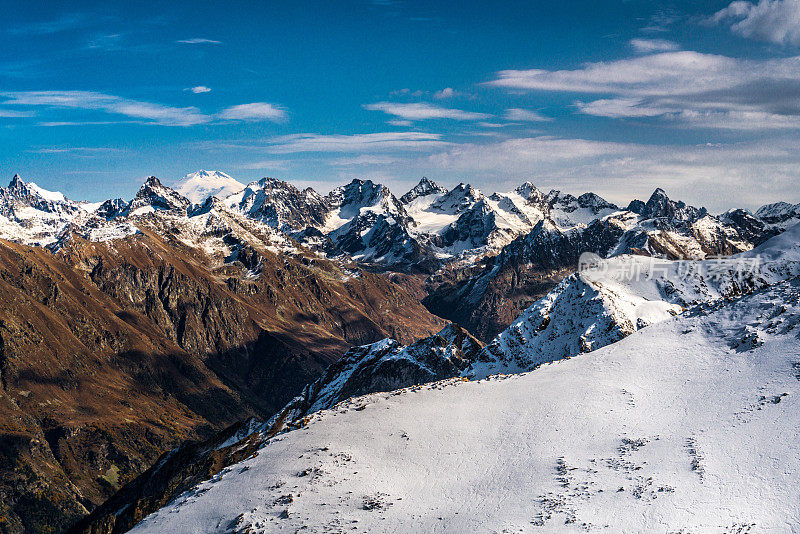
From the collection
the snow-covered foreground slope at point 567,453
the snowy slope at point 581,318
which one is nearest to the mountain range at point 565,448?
the snow-covered foreground slope at point 567,453

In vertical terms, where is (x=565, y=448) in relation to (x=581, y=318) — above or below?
→ above

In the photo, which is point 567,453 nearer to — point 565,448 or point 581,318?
point 565,448

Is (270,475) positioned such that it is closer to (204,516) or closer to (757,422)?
(204,516)

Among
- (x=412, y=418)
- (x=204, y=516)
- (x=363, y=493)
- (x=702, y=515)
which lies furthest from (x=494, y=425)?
(x=204, y=516)

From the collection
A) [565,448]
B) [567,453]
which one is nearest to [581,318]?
[565,448]

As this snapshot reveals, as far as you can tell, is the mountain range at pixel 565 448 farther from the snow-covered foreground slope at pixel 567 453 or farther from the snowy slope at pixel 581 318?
the snowy slope at pixel 581 318

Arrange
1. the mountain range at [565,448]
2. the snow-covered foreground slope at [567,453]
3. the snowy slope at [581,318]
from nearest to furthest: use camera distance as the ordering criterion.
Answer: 1. the snow-covered foreground slope at [567,453]
2. the mountain range at [565,448]
3. the snowy slope at [581,318]

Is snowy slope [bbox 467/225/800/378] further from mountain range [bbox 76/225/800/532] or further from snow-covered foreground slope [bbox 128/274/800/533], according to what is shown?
snow-covered foreground slope [bbox 128/274/800/533]

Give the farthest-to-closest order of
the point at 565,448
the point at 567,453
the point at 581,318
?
the point at 581,318
the point at 565,448
the point at 567,453
